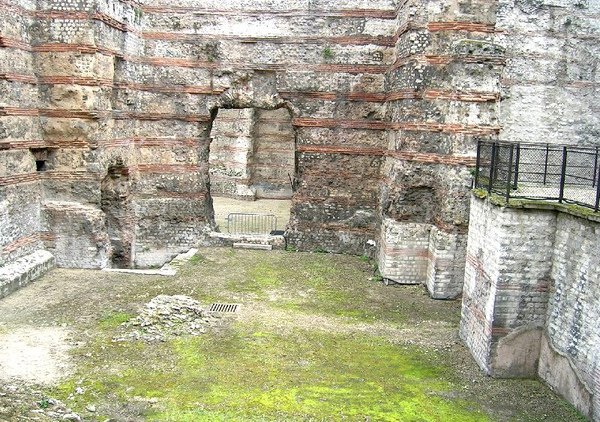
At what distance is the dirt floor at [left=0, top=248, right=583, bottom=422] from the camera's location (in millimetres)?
6922

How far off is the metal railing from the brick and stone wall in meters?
10.2

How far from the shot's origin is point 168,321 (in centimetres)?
940

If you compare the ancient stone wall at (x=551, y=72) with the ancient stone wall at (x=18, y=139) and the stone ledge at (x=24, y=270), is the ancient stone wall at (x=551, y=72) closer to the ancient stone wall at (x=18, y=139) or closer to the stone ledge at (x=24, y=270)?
the ancient stone wall at (x=18, y=139)

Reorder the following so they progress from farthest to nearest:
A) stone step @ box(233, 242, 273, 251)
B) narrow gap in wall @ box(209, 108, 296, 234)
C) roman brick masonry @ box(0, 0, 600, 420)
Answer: narrow gap in wall @ box(209, 108, 296, 234), stone step @ box(233, 242, 273, 251), roman brick masonry @ box(0, 0, 600, 420)

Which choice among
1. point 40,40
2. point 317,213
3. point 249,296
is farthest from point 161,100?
point 249,296

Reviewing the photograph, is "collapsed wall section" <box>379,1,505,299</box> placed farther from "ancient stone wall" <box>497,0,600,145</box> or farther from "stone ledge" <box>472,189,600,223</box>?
"stone ledge" <box>472,189,600,223</box>

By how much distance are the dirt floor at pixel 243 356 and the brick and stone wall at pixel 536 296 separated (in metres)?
0.35

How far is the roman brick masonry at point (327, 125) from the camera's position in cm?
893

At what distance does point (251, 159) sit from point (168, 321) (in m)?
14.5

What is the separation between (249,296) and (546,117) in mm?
8438

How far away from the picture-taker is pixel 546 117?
1316 centimetres

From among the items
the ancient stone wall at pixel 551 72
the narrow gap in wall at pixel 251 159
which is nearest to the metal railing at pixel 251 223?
the narrow gap in wall at pixel 251 159

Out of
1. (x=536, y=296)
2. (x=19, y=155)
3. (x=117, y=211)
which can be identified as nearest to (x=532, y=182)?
(x=536, y=296)

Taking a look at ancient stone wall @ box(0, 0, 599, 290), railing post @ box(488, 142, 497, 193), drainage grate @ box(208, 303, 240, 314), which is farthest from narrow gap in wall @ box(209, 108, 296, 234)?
railing post @ box(488, 142, 497, 193)
